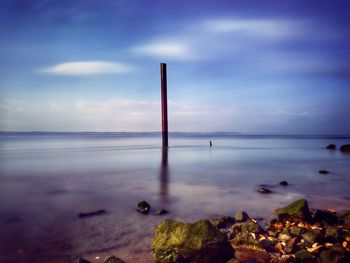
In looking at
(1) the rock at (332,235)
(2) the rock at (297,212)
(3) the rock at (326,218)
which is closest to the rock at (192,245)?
(1) the rock at (332,235)

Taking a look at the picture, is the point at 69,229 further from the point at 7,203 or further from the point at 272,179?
the point at 272,179

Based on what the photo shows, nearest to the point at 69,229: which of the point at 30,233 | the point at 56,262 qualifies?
the point at 30,233

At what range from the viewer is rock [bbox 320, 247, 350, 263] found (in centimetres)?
420

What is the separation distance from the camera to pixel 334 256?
167 inches

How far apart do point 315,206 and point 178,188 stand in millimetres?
5272

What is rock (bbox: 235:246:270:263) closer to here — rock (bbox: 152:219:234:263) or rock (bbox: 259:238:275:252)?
rock (bbox: 259:238:275:252)

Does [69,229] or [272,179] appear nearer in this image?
[69,229]

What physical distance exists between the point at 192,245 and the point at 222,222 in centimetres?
224

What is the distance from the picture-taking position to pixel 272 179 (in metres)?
13.9

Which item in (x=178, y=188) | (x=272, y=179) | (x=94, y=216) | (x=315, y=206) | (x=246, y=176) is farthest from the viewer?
(x=246, y=176)

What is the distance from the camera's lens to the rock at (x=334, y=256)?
420 cm

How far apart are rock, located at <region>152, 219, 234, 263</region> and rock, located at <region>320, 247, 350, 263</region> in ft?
4.79

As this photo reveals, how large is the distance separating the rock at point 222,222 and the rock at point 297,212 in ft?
4.08

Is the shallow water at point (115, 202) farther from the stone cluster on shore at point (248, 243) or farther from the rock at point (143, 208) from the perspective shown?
the stone cluster on shore at point (248, 243)
